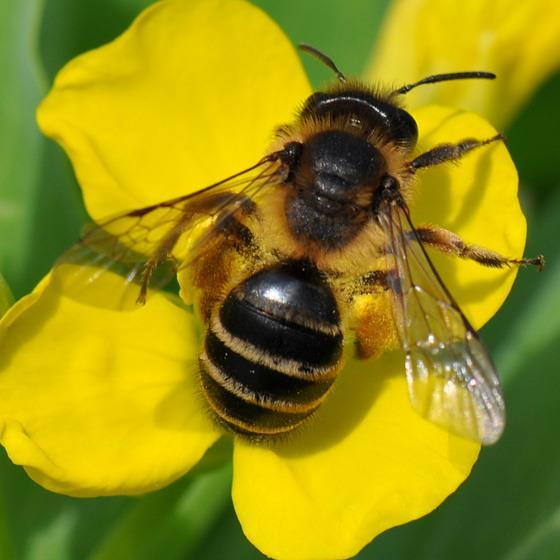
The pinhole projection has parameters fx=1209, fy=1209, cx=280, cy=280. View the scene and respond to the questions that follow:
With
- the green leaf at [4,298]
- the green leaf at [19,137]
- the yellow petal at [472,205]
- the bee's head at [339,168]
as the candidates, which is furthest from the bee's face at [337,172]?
the green leaf at [19,137]

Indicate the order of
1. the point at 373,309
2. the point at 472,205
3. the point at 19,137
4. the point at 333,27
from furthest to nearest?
1. the point at 333,27
2. the point at 19,137
3. the point at 472,205
4. the point at 373,309

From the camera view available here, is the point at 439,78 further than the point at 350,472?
Yes

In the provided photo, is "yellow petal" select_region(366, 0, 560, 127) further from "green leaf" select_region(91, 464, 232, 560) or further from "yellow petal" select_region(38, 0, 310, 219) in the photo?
"green leaf" select_region(91, 464, 232, 560)

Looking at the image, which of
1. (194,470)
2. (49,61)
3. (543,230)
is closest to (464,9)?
(543,230)

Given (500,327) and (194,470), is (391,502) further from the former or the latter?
(500,327)

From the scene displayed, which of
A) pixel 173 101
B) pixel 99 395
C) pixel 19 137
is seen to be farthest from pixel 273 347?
pixel 19 137

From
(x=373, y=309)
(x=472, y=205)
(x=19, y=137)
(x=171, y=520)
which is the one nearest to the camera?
(x=373, y=309)

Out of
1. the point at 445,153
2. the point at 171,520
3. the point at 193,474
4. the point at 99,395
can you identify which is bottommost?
the point at 171,520

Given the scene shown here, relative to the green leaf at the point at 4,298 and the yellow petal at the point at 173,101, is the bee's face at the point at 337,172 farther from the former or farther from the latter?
the green leaf at the point at 4,298

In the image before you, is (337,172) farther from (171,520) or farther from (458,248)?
(171,520)
